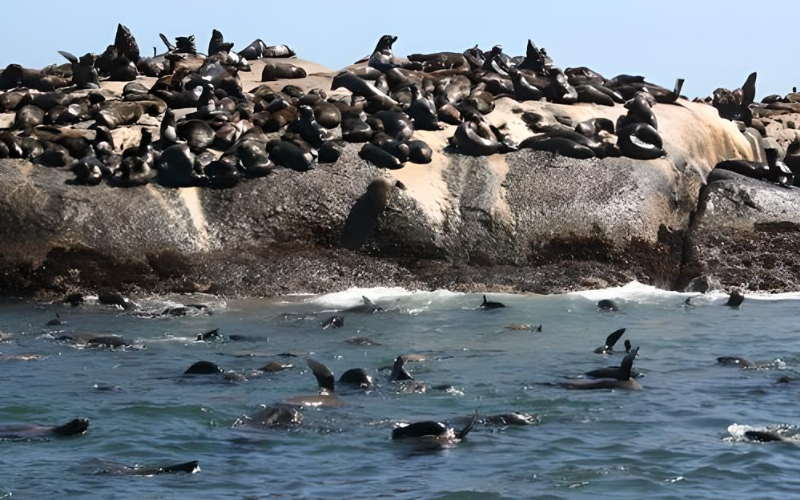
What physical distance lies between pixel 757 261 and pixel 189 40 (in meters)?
17.1

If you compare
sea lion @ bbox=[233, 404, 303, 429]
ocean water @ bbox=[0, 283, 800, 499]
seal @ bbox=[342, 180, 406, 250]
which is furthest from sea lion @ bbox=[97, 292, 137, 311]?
sea lion @ bbox=[233, 404, 303, 429]

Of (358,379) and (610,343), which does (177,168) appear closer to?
(610,343)

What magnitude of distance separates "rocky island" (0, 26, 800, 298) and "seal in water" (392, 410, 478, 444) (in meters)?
10.1

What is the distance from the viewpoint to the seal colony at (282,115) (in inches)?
896

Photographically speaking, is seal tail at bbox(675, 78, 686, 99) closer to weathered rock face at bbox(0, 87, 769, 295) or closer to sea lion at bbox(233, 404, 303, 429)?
weathered rock face at bbox(0, 87, 769, 295)

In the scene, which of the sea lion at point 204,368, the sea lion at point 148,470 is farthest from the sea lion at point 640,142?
the sea lion at point 148,470

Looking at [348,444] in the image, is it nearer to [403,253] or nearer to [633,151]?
[403,253]

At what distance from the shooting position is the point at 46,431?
1140 cm

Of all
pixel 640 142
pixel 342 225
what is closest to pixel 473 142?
pixel 342 225

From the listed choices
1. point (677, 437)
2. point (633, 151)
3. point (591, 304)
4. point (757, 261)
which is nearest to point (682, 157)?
point (633, 151)

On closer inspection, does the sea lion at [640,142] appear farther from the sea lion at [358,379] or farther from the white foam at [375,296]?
the sea lion at [358,379]

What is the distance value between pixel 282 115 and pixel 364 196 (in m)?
3.01

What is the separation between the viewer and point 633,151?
978 inches

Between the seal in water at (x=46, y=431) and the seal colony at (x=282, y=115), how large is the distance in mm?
11083
